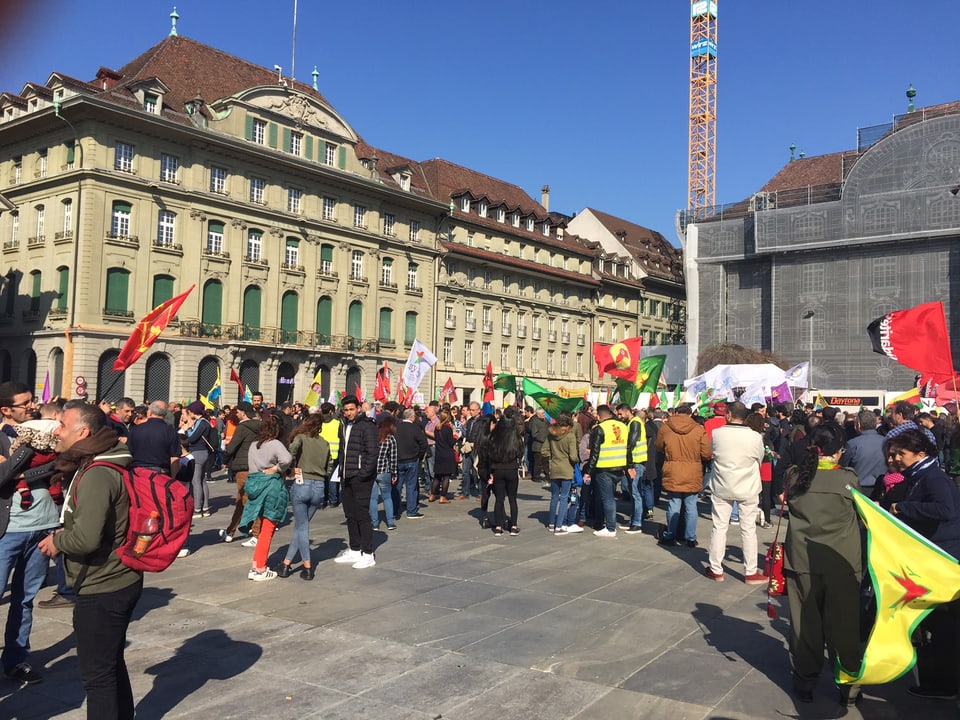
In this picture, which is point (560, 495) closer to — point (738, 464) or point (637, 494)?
point (637, 494)

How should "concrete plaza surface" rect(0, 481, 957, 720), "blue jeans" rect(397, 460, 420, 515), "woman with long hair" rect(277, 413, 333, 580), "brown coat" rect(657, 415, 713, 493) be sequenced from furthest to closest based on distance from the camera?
"blue jeans" rect(397, 460, 420, 515) < "brown coat" rect(657, 415, 713, 493) < "woman with long hair" rect(277, 413, 333, 580) < "concrete plaza surface" rect(0, 481, 957, 720)

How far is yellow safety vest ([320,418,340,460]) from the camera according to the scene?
505 inches

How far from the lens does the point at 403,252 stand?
2095 inches

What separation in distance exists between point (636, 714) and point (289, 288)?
43.3 metres

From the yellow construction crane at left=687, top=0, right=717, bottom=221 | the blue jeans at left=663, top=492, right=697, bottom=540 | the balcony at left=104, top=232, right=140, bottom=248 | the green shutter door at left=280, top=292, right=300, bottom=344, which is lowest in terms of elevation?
the blue jeans at left=663, top=492, right=697, bottom=540

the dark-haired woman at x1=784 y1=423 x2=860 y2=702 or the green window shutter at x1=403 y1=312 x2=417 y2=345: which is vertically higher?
the green window shutter at x1=403 y1=312 x2=417 y2=345

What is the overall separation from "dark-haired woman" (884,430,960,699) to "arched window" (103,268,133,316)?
38.6 meters

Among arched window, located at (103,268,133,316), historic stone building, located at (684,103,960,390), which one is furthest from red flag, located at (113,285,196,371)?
historic stone building, located at (684,103,960,390)

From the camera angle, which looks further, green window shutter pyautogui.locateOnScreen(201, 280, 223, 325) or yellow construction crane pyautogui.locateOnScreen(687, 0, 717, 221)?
yellow construction crane pyautogui.locateOnScreen(687, 0, 717, 221)

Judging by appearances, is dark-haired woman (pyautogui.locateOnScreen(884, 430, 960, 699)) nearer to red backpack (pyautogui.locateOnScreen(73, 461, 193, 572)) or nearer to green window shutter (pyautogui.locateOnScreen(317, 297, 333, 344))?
red backpack (pyautogui.locateOnScreen(73, 461, 193, 572))

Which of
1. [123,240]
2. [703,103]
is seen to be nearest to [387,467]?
[123,240]

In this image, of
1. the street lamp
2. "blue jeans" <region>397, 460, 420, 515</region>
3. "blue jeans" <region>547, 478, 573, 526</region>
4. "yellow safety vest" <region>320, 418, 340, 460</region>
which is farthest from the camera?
the street lamp

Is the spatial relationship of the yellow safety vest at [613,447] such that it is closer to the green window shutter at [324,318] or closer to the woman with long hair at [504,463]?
the woman with long hair at [504,463]

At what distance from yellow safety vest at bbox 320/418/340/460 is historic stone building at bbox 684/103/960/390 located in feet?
163
